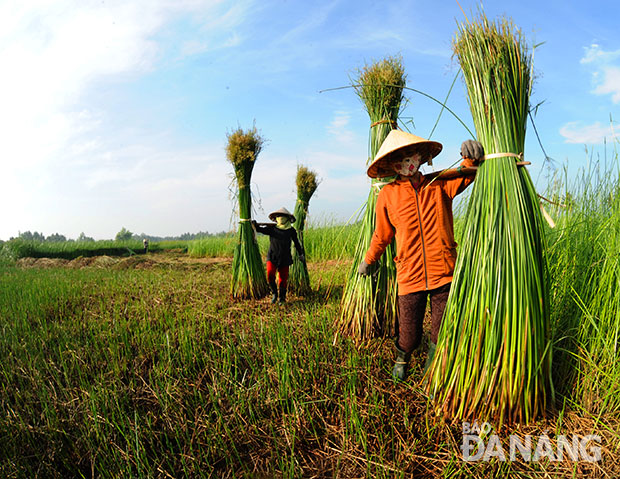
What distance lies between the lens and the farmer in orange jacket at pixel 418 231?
2.53 meters

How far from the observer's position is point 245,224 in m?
5.84

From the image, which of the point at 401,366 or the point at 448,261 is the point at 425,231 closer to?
the point at 448,261

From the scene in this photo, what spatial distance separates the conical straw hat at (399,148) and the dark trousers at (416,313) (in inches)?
39.4

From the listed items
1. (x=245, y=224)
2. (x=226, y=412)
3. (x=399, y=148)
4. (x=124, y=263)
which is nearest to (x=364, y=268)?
(x=399, y=148)

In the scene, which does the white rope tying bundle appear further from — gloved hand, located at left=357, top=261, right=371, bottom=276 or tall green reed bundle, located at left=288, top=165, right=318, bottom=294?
tall green reed bundle, located at left=288, top=165, right=318, bottom=294

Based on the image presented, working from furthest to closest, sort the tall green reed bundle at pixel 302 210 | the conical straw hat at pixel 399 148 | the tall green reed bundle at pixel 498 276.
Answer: the tall green reed bundle at pixel 302 210
the conical straw hat at pixel 399 148
the tall green reed bundle at pixel 498 276

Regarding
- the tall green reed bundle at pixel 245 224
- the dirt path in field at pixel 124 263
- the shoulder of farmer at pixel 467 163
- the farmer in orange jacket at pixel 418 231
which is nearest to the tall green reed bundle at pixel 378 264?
the farmer in orange jacket at pixel 418 231

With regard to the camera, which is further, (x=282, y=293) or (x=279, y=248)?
(x=282, y=293)

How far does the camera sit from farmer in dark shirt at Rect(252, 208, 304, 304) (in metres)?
5.58

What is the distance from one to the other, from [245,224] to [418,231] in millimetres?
3712

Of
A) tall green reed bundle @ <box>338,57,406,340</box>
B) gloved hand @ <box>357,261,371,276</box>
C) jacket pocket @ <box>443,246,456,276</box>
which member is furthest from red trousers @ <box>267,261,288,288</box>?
jacket pocket @ <box>443,246,456,276</box>

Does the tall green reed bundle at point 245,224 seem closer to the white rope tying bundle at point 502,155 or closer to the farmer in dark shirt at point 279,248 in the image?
the farmer in dark shirt at point 279,248

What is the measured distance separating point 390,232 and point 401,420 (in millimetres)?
1321

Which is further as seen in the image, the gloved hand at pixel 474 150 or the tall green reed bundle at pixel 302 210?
the tall green reed bundle at pixel 302 210
